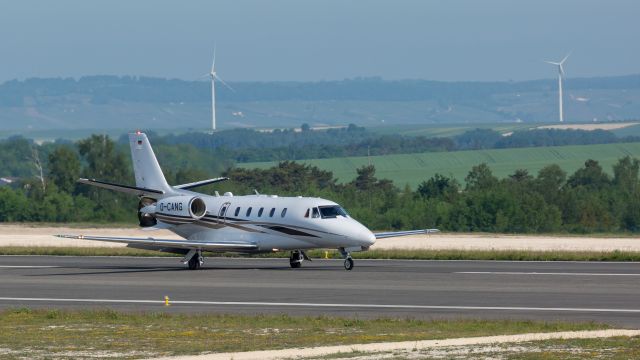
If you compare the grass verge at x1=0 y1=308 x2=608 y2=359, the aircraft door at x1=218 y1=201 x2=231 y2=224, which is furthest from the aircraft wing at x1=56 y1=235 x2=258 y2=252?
the grass verge at x1=0 y1=308 x2=608 y2=359

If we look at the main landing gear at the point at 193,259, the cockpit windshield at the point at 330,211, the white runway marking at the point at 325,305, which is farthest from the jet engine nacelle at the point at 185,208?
the white runway marking at the point at 325,305

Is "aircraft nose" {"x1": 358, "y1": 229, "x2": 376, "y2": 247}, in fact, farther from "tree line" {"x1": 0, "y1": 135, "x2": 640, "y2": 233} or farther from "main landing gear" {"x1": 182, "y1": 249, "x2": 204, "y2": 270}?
"tree line" {"x1": 0, "y1": 135, "x2": 640, "y2": 233}

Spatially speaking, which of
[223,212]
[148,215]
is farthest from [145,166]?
[223,212]

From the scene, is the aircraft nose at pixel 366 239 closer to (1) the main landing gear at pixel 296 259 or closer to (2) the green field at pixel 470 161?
(1) the main landing gear at pixel 296 259

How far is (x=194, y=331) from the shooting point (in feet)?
87.4

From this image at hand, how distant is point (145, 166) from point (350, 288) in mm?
16370

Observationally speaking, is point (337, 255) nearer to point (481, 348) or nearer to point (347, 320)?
point (347, 320)

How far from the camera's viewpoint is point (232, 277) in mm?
41875

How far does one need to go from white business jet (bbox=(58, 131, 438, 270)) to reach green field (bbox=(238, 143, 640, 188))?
3240 inches

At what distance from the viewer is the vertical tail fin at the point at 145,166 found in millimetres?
50844

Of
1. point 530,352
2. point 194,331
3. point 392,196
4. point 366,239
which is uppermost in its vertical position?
point 392,196

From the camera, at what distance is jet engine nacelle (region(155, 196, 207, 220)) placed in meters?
47.8

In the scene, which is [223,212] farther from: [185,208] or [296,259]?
[296,259]

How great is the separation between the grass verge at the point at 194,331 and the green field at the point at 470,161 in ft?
335
